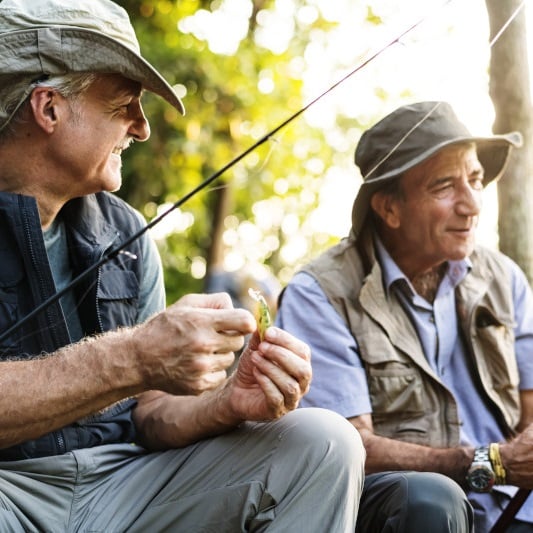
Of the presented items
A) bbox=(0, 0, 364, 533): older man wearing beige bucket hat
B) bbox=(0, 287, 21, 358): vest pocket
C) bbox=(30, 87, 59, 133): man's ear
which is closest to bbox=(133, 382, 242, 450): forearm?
bbox=(0, 0, 364, 533): older man wearing beige bucket hat

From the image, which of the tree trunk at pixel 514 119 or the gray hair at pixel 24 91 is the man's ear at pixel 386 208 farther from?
the gray hair at pixel 24 91

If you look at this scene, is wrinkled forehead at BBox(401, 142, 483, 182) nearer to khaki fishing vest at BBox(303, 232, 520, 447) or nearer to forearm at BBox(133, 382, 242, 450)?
khaki fishing vest at BBox(303, 232, 520, 447)

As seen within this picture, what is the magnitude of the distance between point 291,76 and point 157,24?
1.93 metres

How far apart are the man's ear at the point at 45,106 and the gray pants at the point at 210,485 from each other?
3.25ft

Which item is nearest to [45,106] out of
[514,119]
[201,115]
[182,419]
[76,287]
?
[76,287]

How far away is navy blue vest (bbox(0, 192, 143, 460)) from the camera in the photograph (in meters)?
2.79

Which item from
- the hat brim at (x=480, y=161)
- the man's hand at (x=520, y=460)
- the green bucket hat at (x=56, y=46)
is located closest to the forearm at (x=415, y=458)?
the man's hand at (x=520, y=460)

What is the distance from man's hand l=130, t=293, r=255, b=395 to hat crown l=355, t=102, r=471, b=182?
1446mm

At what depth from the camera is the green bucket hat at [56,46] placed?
293 cm

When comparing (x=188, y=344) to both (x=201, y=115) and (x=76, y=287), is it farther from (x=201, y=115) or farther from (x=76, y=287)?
(x=201, y=115)

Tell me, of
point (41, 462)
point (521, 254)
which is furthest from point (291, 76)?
point (41, 462)

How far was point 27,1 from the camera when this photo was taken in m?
3.03

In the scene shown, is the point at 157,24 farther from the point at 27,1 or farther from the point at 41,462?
the point at 41,462

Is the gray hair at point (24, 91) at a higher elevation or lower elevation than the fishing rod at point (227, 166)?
higher
